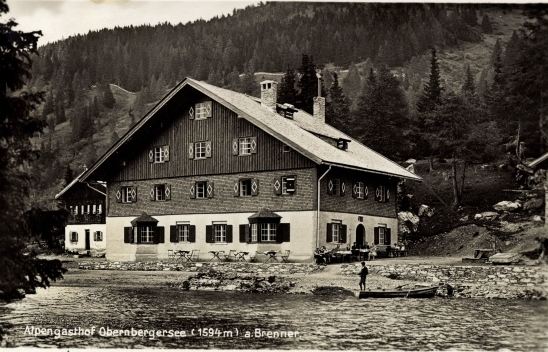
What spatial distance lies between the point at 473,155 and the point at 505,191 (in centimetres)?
445

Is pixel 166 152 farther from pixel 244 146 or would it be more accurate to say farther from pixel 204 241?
pixel 204 241

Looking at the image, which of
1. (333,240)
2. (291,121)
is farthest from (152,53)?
(333,240)

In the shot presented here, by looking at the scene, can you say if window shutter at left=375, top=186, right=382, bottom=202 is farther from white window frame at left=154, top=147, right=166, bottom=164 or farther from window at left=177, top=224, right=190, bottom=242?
white window frame at left=154, top=147, right=166, bottom=164

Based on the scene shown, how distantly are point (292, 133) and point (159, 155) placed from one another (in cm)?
876

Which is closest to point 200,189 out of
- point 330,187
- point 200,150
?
point 200,150

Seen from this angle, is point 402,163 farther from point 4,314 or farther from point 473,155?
point 4,314

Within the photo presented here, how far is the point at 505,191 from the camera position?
142ft

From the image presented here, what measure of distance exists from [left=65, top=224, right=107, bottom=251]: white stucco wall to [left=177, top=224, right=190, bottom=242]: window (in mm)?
22379

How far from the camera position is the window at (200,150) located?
41.6 m

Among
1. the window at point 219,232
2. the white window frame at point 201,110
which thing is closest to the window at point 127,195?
the window at point 219,232

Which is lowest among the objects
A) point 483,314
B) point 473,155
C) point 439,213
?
point 483,314

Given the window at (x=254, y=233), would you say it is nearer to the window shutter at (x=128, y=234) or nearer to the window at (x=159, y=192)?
the window at (x=159, y=192)

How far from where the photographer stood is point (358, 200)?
41750 mm

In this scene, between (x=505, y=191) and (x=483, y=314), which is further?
(x=505, y=191)
